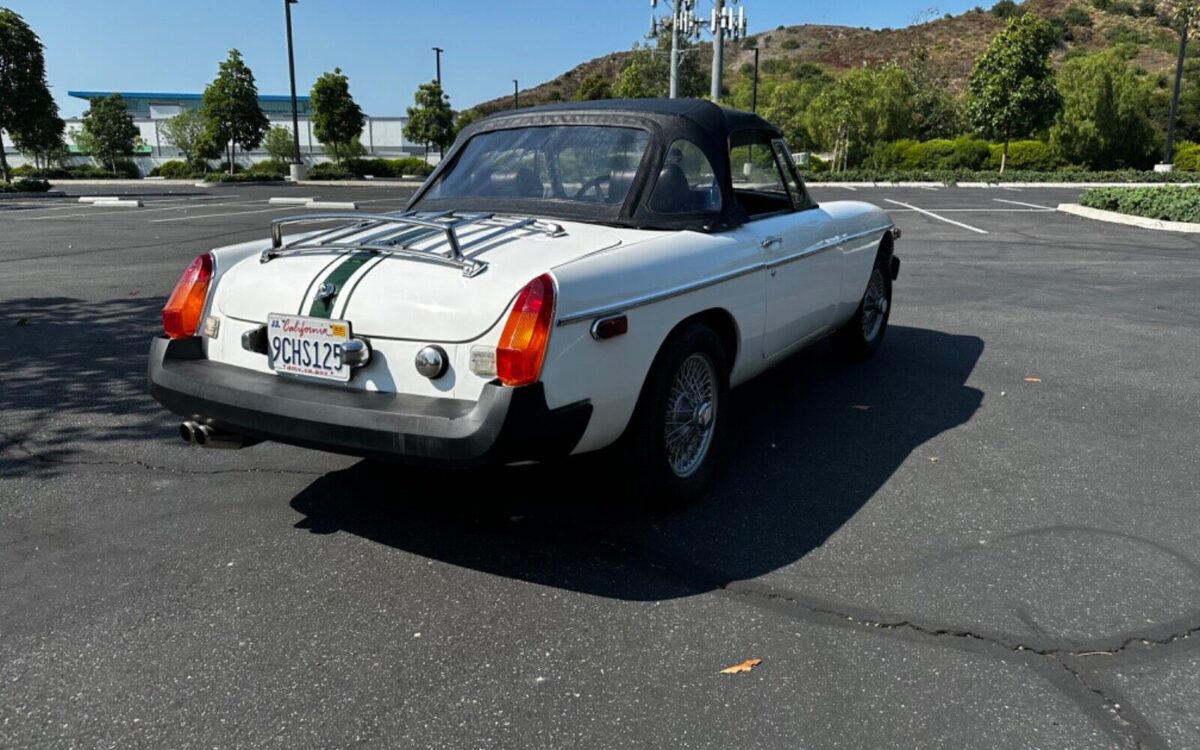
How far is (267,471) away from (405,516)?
96 centimetres

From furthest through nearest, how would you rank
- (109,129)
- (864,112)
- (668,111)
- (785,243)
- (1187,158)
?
(109,129) < (864,112) < (1187,158) < (785,243) < (668,111)

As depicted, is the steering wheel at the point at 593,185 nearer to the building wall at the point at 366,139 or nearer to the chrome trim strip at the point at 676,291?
the chrome trim strip at the point at 676,291

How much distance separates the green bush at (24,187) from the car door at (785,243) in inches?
1353

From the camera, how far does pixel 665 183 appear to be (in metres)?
4.16

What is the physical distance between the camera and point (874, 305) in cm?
657

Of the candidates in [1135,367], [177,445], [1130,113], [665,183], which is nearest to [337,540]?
[177,445]

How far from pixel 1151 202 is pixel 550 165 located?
16830 millimetres

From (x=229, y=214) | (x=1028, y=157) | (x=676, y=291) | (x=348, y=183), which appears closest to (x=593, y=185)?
(x=676, y=291)

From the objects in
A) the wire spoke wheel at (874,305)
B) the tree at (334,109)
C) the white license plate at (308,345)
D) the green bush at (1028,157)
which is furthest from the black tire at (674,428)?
the tree at (334,109)

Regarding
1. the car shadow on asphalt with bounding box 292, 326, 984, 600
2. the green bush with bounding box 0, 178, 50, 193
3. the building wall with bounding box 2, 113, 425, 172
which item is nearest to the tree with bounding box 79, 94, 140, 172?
the building wall with bounding box 2, 113, 425, 172

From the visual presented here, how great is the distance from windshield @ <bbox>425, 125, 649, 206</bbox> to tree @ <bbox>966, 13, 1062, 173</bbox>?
39.4 m

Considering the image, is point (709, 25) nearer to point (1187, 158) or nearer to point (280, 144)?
point (1187, 158)

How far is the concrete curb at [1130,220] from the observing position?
1592 centimetres

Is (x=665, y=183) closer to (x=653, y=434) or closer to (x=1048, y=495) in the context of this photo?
(x=653, y=434)
